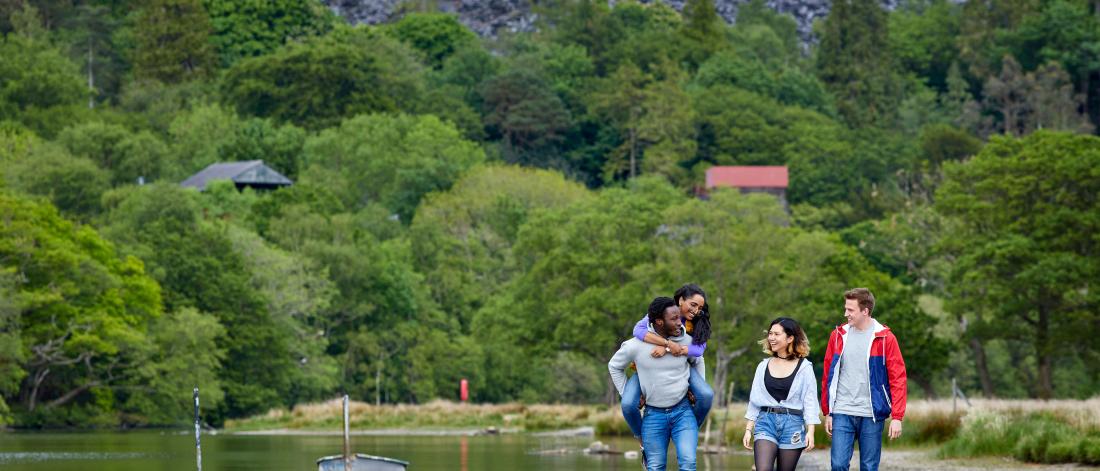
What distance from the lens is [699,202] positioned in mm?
97250

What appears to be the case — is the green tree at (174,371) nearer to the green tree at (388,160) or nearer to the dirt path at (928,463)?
the dirt path at (928,463)

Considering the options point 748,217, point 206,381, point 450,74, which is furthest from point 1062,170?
point 450,74

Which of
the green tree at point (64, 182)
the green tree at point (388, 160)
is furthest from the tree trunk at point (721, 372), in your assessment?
the green tree at point (388, 160)

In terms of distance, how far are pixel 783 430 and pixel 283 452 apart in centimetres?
3919

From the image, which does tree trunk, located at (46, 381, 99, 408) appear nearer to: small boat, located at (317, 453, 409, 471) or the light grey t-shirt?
small boat, located at (317, 453, 409, 471)

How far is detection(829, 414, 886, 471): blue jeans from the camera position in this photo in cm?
2069

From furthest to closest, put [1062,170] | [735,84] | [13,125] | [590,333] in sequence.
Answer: [735,84] < [13,125] < [590,333] < [1062,170]

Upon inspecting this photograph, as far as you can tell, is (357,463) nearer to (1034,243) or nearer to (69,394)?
(1034,243)

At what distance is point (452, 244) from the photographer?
128000 mm

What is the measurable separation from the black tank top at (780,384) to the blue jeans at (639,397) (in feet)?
2.19

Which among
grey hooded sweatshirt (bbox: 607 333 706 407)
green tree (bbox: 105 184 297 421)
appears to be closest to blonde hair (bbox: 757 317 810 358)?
grey hooded sweatshirt (bbox: 607 333 706 407)

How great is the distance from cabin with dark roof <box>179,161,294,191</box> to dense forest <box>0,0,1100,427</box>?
9.95 feet

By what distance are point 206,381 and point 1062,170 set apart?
120 feet

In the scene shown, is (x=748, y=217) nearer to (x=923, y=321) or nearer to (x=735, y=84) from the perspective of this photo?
(x=923, y=321)
